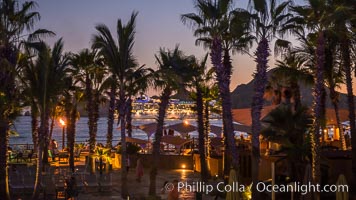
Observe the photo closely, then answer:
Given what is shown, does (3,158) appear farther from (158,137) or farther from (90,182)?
(158,137)

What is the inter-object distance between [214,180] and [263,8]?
29.5ft

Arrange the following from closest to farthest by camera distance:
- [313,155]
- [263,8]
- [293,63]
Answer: [313,155] < [263,8] < [293,63]

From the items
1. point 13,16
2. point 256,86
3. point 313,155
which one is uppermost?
point 13,16

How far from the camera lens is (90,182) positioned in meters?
19.4

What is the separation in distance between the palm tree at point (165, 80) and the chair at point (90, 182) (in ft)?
10.00

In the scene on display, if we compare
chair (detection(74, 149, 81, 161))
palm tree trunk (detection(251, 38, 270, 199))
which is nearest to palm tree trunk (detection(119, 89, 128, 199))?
palm tree trunk (detection(251, 38, 270, 199))

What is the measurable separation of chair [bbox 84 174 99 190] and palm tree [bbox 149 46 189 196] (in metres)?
3.05

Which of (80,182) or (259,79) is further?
(80,182)

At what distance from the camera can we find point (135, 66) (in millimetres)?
17938

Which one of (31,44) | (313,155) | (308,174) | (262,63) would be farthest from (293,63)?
(31,44)

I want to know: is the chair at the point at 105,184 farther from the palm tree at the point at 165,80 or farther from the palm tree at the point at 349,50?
the palm tree at the point at 349,50

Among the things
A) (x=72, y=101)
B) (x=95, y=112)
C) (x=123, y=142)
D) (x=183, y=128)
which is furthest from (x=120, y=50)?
(x=183, y=128)

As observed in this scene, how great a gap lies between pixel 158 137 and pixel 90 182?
12.9ft

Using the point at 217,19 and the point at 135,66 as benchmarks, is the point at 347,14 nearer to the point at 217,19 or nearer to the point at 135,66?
the point at 217,19
